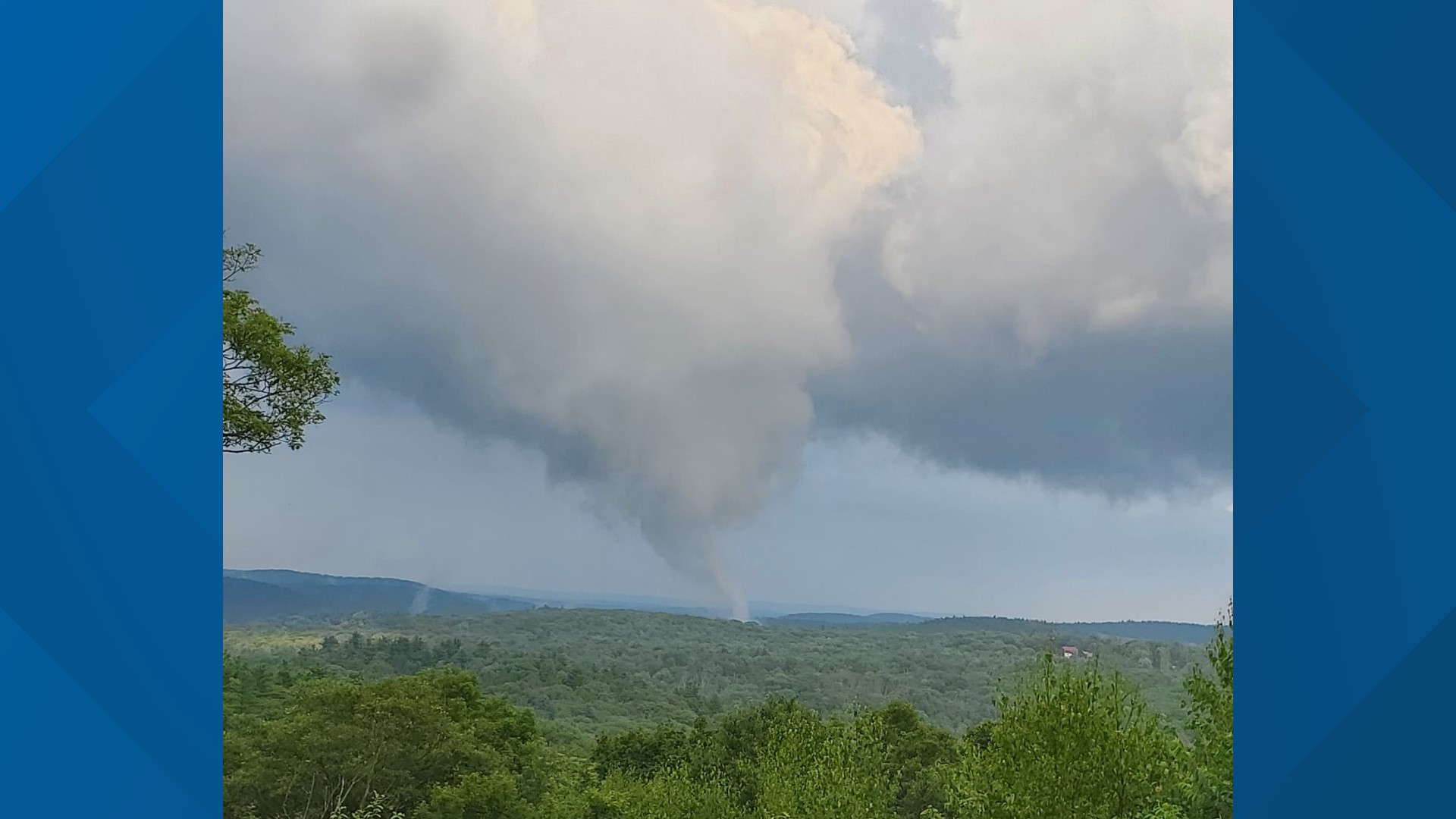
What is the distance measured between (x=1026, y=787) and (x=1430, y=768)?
7353 mm

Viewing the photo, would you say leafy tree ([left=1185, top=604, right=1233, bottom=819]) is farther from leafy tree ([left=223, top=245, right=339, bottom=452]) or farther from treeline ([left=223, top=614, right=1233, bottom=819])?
leafy tree ([left=223, top=245, right=339, bottom=452])

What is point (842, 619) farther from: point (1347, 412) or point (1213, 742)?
point (1347, 412)

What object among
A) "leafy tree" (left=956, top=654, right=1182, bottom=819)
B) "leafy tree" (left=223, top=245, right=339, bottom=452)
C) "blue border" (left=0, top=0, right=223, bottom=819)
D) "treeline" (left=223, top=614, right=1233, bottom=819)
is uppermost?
"leafy tree" (left=223, top=245, right=339, bottom=452)

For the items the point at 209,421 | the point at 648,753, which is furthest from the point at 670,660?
the point at 209,421

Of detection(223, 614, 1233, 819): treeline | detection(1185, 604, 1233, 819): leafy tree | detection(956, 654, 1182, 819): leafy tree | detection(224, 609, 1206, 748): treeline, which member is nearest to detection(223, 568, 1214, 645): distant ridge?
detection(224, 609, 1206, 748): treeline

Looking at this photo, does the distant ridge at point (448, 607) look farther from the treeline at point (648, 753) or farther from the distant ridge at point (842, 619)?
the treeline at point (648, 753)

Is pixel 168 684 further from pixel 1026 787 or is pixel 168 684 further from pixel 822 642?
pixel 822 642

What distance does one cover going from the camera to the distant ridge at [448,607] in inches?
795

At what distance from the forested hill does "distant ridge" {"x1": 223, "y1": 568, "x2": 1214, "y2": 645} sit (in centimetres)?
2

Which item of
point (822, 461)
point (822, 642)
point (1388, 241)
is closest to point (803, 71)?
point (822, 461)

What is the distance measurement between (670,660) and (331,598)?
639cm

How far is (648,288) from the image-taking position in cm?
2764

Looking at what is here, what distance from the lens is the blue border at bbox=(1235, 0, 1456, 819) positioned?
3096mm

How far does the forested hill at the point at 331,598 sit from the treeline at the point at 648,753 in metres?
2.18
